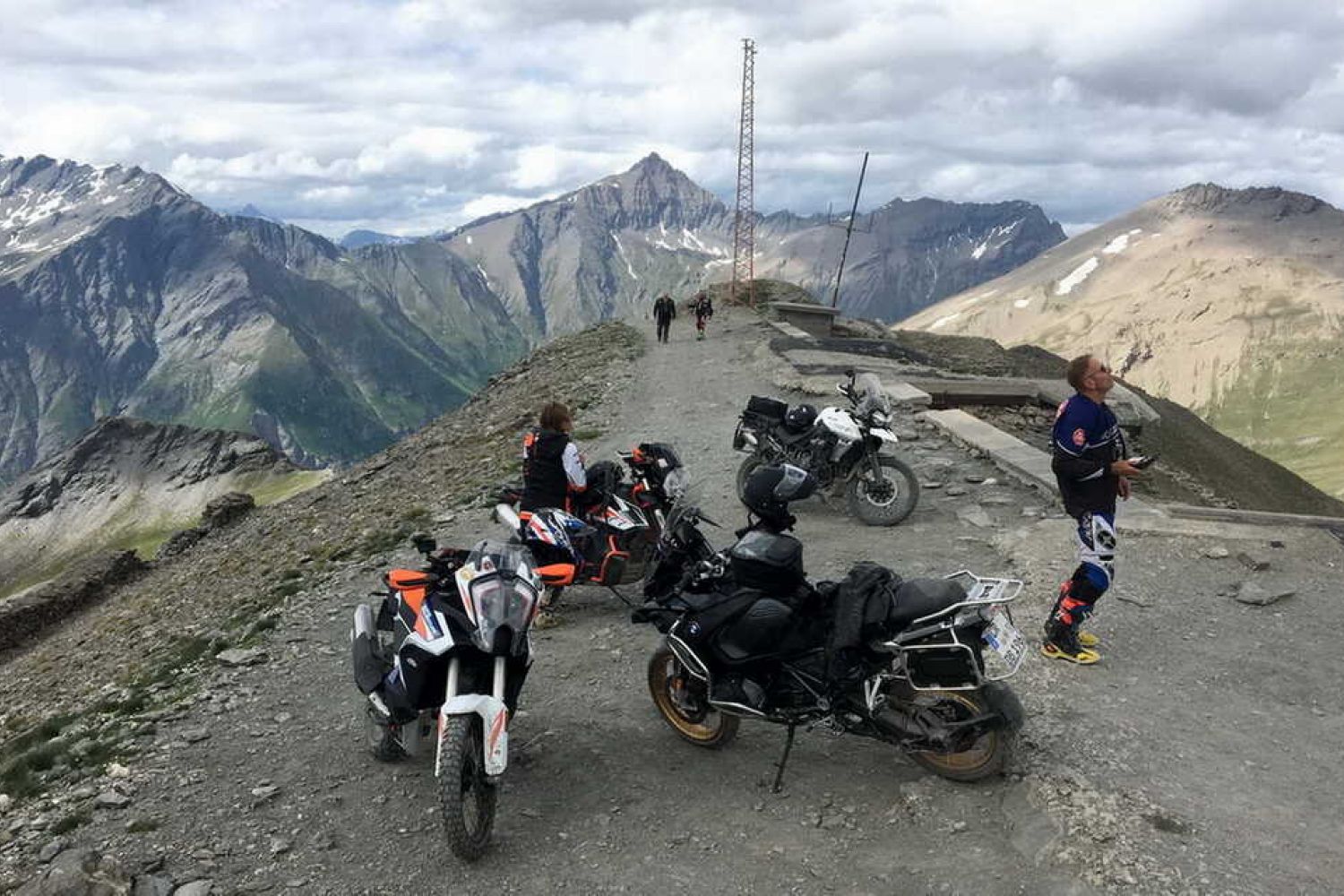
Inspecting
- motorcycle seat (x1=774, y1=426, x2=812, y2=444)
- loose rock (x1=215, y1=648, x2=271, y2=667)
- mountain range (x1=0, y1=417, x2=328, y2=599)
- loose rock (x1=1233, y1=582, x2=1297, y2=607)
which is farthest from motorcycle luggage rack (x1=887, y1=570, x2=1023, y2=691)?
mountain range (x1=0, y1=417, x2=328, y2=599)

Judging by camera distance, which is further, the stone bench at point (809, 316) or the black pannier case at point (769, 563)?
the stone bench at point (809, 316)

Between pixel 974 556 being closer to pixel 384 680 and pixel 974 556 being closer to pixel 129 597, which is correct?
pixel 384 680

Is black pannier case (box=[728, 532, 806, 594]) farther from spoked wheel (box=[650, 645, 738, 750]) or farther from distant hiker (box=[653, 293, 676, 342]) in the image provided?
distant hiker (box=[653, 293, 676, 342])

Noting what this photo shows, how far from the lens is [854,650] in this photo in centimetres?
614

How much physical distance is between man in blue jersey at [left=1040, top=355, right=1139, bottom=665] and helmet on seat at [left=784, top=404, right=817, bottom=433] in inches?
209

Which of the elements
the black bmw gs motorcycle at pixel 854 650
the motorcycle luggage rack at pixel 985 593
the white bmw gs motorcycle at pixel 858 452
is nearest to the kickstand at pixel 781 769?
the black bmw gs motorcycle at pixel 854 650

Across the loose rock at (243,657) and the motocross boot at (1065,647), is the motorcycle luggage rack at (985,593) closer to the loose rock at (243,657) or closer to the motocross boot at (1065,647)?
the motocross boot at (1065,647)

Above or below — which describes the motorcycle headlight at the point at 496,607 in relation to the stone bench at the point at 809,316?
above

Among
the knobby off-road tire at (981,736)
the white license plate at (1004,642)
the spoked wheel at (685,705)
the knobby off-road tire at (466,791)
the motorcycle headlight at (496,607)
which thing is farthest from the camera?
the spoked wheel at (685,705)

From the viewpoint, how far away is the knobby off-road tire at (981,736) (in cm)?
597

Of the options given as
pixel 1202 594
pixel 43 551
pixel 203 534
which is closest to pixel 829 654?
pixel 1202 594

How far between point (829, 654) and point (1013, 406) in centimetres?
1794

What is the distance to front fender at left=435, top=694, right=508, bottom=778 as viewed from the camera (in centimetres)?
564

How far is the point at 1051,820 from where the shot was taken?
19.0 feet
